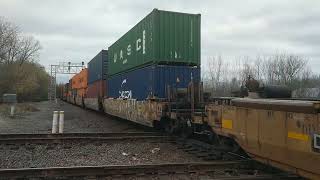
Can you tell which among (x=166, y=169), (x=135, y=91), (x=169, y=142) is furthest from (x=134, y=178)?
(x=135, y=91)

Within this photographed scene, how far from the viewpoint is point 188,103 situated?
12.2 m

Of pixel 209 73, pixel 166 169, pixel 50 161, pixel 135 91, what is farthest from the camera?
pixel 209 73

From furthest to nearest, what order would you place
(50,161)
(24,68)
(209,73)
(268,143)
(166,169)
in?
1. (24,68)
2. (209,73)
3. (50,161)
4. (166,169)
5. (268,143)

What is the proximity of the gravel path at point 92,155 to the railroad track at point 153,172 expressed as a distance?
4.22ft

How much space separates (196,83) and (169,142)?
1948 millimetres

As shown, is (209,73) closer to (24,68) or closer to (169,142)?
(24,68)

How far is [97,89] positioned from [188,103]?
1448cm

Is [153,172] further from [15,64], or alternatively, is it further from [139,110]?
[15,64]

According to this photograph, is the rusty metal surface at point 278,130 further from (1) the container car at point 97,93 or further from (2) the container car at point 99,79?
(2) the container car at point 99,79

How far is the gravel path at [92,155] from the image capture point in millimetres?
9065

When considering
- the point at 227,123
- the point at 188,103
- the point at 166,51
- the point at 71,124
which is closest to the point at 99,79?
the point at 71,124

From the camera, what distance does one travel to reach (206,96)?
1196 centimetres

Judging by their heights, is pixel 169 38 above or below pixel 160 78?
above

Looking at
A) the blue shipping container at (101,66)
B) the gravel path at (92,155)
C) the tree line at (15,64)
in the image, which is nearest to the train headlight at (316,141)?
the gravel path at (92,155)
